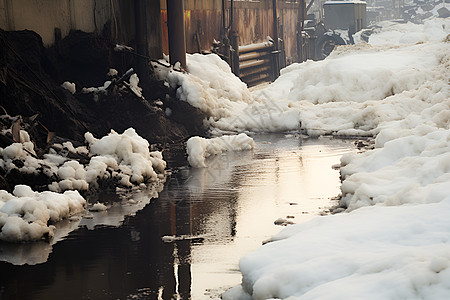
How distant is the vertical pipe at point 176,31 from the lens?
14883mm

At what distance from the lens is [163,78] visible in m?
14.2

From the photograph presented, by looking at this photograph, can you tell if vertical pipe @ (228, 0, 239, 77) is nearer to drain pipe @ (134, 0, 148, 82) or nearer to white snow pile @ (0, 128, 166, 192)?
drain pipe @ (134, 0, 148, 82)

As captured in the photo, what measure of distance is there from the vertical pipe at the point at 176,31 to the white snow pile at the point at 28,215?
24.3 feet

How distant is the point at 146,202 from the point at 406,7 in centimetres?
6744

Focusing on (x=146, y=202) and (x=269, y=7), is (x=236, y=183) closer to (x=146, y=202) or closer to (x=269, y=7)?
(x=146, y=202)

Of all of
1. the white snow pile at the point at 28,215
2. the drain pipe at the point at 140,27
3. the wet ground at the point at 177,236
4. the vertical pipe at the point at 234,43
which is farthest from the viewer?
the vertical pipe at the point at 234,43

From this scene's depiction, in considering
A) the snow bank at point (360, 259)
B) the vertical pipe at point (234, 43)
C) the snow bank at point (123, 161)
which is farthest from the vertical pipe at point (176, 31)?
the snow bank at point (360, 259)

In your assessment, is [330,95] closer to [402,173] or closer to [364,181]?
[402,173]

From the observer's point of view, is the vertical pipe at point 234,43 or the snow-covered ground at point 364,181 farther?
the vertical pipe at point 234,43

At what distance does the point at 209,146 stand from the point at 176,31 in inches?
152

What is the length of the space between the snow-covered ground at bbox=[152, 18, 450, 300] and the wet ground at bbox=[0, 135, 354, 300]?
494 mm

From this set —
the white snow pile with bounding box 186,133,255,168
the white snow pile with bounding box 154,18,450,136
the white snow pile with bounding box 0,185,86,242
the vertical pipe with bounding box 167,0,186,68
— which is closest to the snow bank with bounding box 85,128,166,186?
the white snow pile with bounding box 186,133,255,168

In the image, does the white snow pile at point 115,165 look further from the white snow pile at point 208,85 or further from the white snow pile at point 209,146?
the white snow pile at point 208,85

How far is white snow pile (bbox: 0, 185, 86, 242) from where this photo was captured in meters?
7.16
